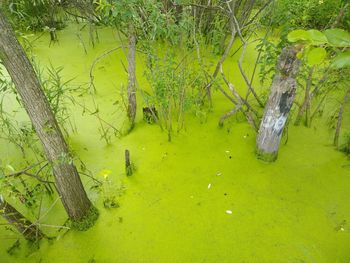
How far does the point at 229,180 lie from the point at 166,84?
2.44 ft

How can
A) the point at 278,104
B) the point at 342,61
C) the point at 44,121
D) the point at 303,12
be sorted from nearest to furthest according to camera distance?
the point at 342,61, the point at 44,121, the point at 278,104, the point at 303,12

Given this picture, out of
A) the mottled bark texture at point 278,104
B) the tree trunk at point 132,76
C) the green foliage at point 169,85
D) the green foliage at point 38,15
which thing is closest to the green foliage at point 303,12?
the mottled bark texture at point 278,104

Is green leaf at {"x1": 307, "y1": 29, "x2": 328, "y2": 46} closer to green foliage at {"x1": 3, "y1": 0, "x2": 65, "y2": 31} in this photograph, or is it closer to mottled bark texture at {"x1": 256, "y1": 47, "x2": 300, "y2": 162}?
mottled bark texture at {"x1": 256, "y1": 47, "x2": 300, "y2": 162}

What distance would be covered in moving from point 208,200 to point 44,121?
3.26 feet

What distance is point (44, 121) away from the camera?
1.19 metres

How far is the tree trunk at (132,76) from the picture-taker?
1732 mm

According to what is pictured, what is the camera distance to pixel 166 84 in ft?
6.20

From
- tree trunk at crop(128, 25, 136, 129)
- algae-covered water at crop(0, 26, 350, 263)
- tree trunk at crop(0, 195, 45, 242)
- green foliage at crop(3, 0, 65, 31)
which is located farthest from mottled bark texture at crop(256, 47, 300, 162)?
green foliage at crop(3, 0, 65, 31)

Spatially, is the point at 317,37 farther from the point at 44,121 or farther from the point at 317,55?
the point at 44,121

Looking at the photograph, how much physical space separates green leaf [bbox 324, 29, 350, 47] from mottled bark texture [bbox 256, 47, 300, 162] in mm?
1011

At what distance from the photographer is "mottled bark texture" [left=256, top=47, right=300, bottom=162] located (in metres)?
1.46

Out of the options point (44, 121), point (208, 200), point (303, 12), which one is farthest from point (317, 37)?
point (303, 12)

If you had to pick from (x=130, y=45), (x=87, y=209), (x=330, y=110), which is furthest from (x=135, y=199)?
(x=330, y=110)

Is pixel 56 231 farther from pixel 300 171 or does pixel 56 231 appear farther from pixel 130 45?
pixel 300 171
